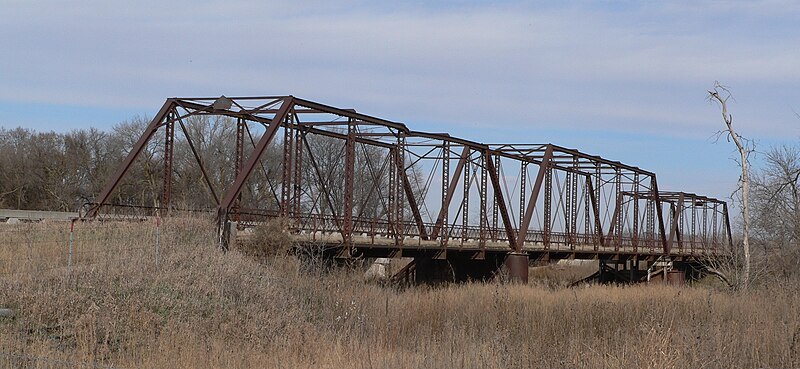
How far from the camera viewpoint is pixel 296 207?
96.2 feet

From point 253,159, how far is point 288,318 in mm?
6349

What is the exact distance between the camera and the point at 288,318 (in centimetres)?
1939

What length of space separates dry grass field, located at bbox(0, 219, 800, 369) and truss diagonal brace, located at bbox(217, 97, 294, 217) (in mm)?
881

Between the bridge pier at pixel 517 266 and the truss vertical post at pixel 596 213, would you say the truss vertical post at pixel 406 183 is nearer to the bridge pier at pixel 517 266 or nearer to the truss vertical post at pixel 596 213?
the bridge pier at pixel 517 266

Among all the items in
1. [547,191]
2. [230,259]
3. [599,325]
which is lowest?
[599,325]

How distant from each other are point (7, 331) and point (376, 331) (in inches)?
307

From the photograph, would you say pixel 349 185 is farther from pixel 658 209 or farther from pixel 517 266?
pixel 658 209

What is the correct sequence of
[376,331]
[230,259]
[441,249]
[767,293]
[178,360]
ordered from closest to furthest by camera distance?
1. [178,360]
2. [376,331]
3. [230,259]
4. [767,293]
5. [441,249]

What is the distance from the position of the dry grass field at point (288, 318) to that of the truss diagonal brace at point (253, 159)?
0.88m

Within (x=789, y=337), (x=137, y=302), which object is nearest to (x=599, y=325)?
(x=789, y=337)

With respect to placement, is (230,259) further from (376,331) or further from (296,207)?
(296,207)

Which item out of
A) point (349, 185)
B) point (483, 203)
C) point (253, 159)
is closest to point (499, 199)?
point (483, 203)

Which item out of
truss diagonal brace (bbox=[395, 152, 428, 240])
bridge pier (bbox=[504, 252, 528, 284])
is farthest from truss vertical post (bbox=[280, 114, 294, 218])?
bridge pier (bbox=[504, 252, 528, 284])

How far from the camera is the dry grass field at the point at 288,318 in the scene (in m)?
13.9
